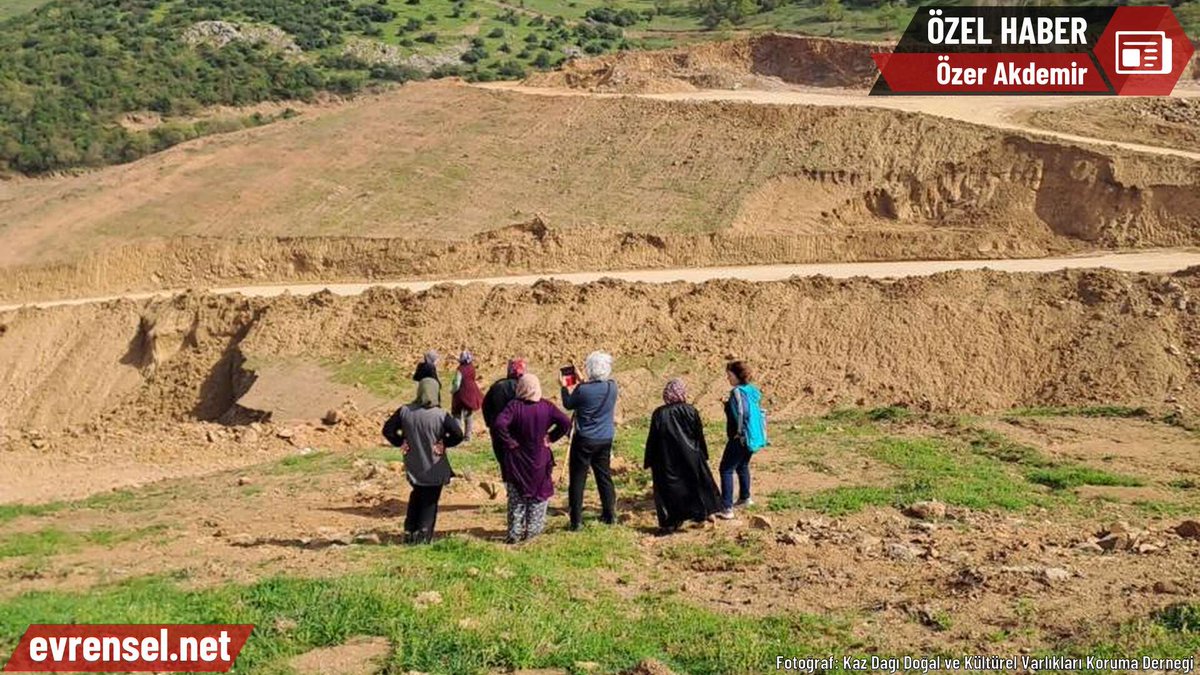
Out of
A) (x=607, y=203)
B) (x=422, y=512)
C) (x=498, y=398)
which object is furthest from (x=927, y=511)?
(x=607, y=203)

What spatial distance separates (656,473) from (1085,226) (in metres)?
17.3

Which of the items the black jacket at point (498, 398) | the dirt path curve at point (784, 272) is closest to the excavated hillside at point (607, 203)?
the dirt path curve at point (784, 272)

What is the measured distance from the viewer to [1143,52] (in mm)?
36594

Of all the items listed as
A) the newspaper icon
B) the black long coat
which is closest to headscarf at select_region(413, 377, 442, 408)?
the black long coat

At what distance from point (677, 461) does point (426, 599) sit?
2.82 m

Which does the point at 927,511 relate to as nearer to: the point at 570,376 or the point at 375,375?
the point at 570,376

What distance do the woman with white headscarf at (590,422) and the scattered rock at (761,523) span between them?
1341 millimetres

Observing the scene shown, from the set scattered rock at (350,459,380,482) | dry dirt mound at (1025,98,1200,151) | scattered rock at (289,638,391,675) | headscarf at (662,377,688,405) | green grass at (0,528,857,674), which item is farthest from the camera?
dry dirt mound at (1025,98,1200,151)

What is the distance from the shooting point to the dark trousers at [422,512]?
8.95 metres

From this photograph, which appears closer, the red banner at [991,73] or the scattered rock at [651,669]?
the scattered rock at [651,669]

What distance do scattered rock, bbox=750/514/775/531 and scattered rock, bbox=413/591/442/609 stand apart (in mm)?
3159

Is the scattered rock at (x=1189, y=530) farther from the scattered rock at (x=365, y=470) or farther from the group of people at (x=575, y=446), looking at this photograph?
the scattered rock at (x=365, y=470)

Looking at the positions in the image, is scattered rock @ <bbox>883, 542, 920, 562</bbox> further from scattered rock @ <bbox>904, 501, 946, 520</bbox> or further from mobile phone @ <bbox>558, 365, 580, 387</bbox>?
mobile phone @ <bbox>558, 365, 580, 387</bbox>

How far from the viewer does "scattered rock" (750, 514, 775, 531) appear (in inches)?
371
